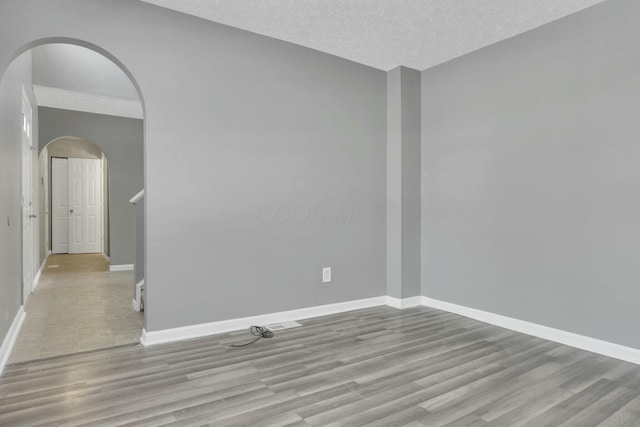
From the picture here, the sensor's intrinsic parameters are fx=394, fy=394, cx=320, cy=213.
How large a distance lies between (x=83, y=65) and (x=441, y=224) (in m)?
4.32

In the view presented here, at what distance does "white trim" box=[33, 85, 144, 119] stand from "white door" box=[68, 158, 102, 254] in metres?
3.10

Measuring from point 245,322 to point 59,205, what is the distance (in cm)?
784

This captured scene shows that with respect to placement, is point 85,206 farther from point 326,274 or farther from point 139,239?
point 326,274

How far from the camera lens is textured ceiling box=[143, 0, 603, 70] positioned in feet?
8.99

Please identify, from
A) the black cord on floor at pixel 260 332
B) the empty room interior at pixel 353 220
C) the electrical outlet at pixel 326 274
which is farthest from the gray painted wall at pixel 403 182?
the black cord on floor at pixel 260 332

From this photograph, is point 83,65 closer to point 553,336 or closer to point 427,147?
point 427,147

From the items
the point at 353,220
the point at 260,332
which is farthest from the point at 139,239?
the point at 353,220

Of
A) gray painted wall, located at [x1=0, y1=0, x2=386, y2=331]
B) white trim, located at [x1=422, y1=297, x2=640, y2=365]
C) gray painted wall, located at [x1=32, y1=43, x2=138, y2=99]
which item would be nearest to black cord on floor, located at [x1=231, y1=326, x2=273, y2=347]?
gray painted wall, located at [x1=0, y1=0, x2=386, y2=331]

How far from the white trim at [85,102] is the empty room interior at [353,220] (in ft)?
4.29

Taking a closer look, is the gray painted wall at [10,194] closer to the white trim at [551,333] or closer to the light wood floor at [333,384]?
the light wood floor at [333,384]

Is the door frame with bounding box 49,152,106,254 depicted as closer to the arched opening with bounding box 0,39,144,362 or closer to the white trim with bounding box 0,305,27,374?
the arched opening with bounding box 0,39,144,362

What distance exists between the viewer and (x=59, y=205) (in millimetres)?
8891

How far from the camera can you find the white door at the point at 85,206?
8.95 m

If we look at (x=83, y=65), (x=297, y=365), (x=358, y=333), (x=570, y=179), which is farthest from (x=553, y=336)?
(x=83, y=65)
